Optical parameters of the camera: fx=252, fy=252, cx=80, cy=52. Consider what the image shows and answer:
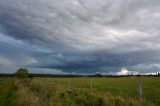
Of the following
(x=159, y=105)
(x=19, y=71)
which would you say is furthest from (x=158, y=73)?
(x=159, y=105)

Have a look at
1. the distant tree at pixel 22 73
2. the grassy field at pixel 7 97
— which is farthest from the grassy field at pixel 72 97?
the distant tree at pixel 22 73

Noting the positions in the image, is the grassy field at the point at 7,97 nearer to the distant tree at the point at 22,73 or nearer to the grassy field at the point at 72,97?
the grassy field at the point at 72,97

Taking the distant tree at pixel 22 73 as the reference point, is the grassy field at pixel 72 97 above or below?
below

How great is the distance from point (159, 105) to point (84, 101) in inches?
183

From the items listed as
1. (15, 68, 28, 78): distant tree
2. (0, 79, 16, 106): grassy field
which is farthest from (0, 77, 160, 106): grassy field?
(15, 68, 28, 78): distant tree

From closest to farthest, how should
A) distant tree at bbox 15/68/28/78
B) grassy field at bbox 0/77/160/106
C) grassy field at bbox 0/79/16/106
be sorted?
grassy field at bbox 0/77/160/106, grassy field at bbox 0/79/16/106, distant tree at bbox 15/68/28/78

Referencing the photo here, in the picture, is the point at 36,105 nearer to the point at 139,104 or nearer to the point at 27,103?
the point at 27,103

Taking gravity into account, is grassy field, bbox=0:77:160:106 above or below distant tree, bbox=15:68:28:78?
below

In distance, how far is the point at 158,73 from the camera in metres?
128

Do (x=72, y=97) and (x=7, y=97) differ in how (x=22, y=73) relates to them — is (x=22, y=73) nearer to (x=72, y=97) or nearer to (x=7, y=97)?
(x=7, y=97)

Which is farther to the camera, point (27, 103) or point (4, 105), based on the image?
point (4, 105)

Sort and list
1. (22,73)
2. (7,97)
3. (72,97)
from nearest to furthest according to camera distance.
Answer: (72,97)
(7,97)
(22,73)

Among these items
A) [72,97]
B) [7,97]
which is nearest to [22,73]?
[7,97]

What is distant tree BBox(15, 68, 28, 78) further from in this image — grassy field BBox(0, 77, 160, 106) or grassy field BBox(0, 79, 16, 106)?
grassy field BBox(0, 77, 160, 106)
